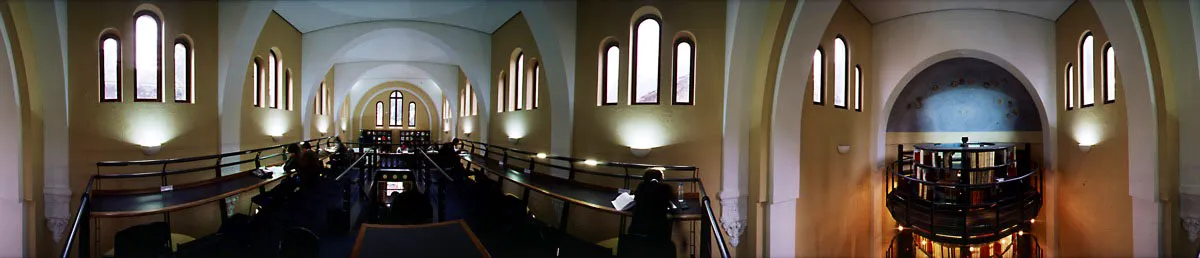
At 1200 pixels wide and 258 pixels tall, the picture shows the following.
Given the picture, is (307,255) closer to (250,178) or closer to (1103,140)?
(250,178)

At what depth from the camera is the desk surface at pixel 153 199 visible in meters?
3.46

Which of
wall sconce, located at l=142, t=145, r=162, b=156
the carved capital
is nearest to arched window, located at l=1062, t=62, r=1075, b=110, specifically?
the carved capital

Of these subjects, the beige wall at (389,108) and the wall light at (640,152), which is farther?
the beige wall at (389,108)

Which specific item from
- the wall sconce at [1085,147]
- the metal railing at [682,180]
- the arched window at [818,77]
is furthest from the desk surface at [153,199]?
the wall sconce at [1085,147]

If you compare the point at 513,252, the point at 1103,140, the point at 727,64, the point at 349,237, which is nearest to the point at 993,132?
the point at 1103,140

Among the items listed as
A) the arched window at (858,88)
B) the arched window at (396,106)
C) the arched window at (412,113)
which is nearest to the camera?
the arched window at (858,88)

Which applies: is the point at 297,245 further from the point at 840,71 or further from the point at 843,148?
the point at 840,71

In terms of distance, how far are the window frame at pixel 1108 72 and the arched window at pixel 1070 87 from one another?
0.70 m

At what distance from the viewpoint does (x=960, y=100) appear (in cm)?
934

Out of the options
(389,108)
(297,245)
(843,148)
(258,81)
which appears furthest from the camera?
(389,108)

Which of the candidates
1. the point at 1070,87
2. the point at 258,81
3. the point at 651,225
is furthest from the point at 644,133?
the point at 1070,87

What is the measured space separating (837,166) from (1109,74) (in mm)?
3872

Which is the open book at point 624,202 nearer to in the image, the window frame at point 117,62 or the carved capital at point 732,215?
the carved capital at point 732,215

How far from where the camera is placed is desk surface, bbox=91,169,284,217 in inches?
136
